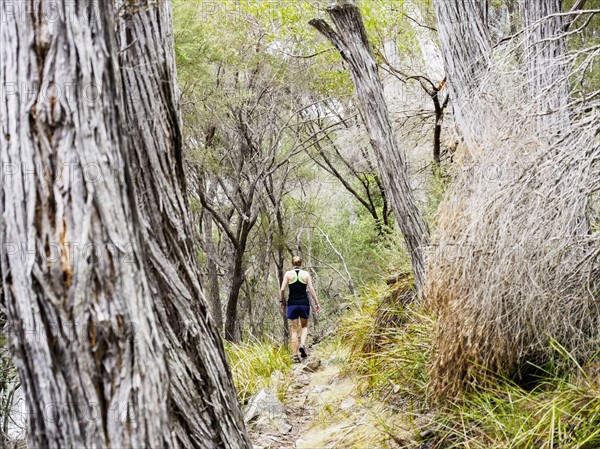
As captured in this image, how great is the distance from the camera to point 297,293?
9.14 meters

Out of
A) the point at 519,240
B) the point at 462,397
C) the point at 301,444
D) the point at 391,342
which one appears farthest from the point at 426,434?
the point at 391,342

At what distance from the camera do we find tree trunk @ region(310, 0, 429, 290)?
6.62m

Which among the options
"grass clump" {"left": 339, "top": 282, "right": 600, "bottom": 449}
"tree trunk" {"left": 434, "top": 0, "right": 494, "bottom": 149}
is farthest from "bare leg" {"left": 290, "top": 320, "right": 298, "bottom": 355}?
"tree trunk" {"left": 434, "top": 0, "right": 494, "bottom": 149}

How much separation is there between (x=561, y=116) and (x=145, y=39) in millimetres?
2876

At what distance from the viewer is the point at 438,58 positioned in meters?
11.7

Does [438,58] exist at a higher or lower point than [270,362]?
higher

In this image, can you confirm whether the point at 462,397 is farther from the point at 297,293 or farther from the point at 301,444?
the point at 297,293

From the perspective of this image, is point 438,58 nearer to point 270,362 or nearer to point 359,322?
point 359,322

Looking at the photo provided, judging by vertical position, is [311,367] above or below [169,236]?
below

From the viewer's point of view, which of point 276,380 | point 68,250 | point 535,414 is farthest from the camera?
point 276,380

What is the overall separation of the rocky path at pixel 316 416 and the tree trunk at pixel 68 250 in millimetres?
3220

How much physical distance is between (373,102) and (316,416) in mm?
3502

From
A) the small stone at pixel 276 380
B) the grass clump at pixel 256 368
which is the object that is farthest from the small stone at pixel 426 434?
the small stone at pixel 276 380

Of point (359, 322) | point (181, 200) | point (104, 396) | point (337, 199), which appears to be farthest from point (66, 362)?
point (337, 199)
